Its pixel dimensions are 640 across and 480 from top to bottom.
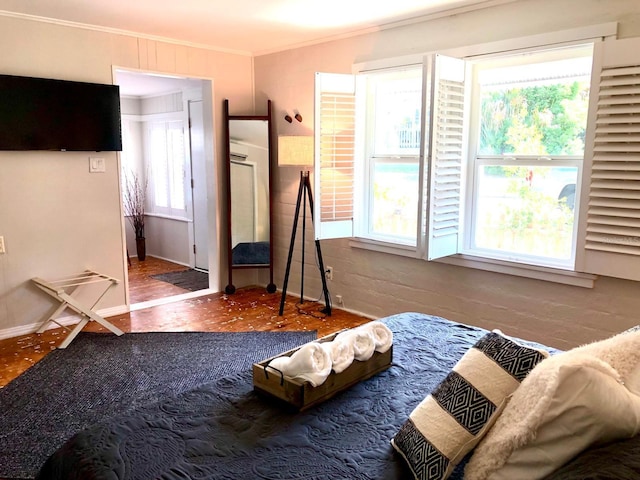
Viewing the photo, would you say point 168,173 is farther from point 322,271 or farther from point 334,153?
point 334,153

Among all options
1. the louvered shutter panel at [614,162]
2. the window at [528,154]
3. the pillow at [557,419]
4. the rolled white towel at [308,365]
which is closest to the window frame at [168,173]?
the window at [528,154]

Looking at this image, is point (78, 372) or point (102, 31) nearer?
point (78, 372)

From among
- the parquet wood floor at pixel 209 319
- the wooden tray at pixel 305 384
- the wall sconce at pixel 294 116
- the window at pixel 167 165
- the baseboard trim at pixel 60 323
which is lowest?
the parquet wood floor at pixel 209 319

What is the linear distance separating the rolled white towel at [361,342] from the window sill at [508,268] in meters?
1.77

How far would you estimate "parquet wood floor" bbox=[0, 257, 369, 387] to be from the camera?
3637mm

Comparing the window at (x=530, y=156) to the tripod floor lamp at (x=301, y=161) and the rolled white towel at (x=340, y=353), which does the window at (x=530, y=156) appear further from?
the rolled white towel at (x=340, y=353)

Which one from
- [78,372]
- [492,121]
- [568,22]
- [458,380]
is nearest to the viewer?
[458,380]

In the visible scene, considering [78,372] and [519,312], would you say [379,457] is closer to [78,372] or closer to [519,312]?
[519,312]

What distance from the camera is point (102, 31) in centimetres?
404

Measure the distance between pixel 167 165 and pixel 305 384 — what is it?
5.62 metres

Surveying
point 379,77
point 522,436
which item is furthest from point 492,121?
point 522,436

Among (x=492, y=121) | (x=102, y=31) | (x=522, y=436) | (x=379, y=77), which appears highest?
(x=102, y=31)

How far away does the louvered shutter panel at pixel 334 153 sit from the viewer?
3926 mm

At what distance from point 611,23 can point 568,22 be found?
26 centimetres
